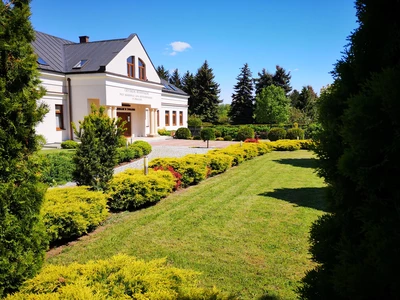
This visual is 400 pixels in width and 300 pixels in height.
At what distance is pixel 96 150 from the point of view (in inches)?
287

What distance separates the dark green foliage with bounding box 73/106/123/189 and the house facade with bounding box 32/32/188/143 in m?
16.1

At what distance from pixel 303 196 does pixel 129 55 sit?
23150mm

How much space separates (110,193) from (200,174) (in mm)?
4285

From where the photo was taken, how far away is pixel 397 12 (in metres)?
1.81

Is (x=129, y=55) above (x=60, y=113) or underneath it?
above

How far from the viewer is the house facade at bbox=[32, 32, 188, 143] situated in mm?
23812

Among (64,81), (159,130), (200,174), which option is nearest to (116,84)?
(64,81)

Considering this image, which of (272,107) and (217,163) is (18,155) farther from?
(272,107)

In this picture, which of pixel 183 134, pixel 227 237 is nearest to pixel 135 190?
pixel 227 237

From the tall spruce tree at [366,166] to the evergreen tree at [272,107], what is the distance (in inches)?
1843

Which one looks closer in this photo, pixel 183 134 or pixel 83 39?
pixel 83 39

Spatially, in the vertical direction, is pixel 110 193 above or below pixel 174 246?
above

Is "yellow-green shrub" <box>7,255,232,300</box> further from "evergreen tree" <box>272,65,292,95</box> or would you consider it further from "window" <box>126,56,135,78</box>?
"evergreen tree" <box>272,65,292,95</box>

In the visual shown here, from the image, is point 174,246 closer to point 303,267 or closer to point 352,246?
point 303,267
